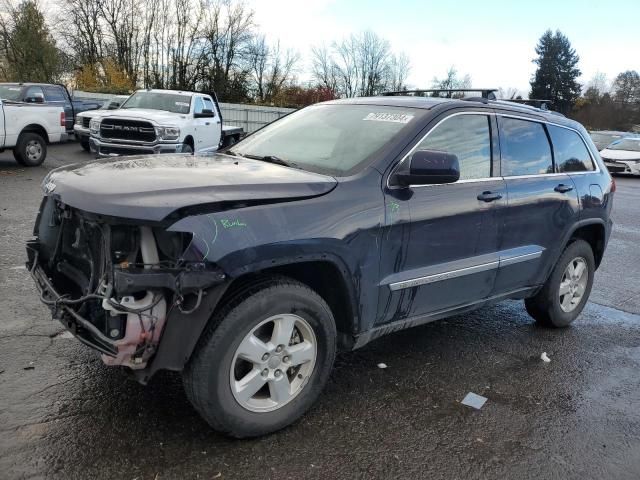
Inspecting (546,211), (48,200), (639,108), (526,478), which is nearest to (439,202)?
(546,211)

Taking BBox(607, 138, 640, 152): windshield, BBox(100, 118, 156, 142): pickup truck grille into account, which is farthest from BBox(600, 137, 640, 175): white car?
BBox(100, 118, 156, 142): pickup truck grille

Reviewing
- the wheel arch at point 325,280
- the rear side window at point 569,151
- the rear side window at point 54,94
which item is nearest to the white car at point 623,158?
the rear side window at point 569,151

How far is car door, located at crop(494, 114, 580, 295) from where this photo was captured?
4141 mm

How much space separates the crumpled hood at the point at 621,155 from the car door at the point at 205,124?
595 inches

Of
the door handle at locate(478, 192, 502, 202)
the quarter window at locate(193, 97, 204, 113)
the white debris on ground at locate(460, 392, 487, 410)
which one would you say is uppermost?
the quarter window at locate(193, 97, 204, 113)

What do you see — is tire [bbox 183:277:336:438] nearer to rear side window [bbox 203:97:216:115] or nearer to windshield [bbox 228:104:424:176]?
windshield [bbox 228:104:424:176]

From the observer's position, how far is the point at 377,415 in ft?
11.0

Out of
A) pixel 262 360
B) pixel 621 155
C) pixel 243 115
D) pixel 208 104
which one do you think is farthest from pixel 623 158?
pixel 262 360

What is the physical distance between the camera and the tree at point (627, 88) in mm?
67519

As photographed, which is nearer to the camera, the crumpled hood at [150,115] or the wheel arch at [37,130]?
the crumpled hood at [150,115]

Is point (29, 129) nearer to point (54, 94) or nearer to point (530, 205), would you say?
point (54, 94)

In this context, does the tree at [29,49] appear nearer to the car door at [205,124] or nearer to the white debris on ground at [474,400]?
the car door at [205,124]

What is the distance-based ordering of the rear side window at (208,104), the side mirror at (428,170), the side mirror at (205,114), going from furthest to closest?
1. the rear side window at (208,104)
2. the side mirror at (205,114)
3. the side mirror at (428,170)

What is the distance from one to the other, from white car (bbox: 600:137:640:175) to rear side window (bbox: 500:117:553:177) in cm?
1884
